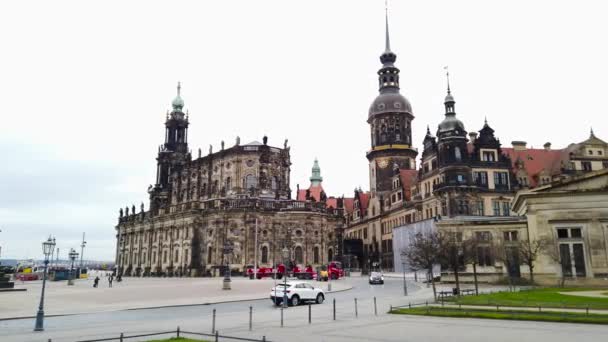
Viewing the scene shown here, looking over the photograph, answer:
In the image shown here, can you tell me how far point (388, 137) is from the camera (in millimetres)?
88312

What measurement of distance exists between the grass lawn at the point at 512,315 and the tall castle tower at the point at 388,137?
65524mm

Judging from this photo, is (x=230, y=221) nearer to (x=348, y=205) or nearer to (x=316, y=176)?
(x=348, y=205)

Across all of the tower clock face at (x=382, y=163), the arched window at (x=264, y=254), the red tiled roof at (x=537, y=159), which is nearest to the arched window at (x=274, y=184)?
the arched window at (x=264, y=254)

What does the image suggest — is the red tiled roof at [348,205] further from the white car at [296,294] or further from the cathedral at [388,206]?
the white car at [296,294]

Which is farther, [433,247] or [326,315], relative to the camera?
[433,247]

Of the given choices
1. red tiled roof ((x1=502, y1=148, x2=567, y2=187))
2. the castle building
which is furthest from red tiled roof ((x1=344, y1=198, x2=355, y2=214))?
red tiled roof ((x1=502, y1=148, x2=567, y2=187))

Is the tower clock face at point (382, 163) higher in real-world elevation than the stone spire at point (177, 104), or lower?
lower

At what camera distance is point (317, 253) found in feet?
232

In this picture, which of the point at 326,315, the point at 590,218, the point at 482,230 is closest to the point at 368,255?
the point at 482,230

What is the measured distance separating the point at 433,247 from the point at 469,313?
13.2 meters

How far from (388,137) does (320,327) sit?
74637mm

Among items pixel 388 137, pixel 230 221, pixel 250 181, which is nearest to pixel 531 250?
pixel 230 221

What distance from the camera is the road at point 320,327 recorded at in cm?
1370

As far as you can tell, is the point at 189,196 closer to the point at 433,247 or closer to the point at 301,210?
the point at 301,210
